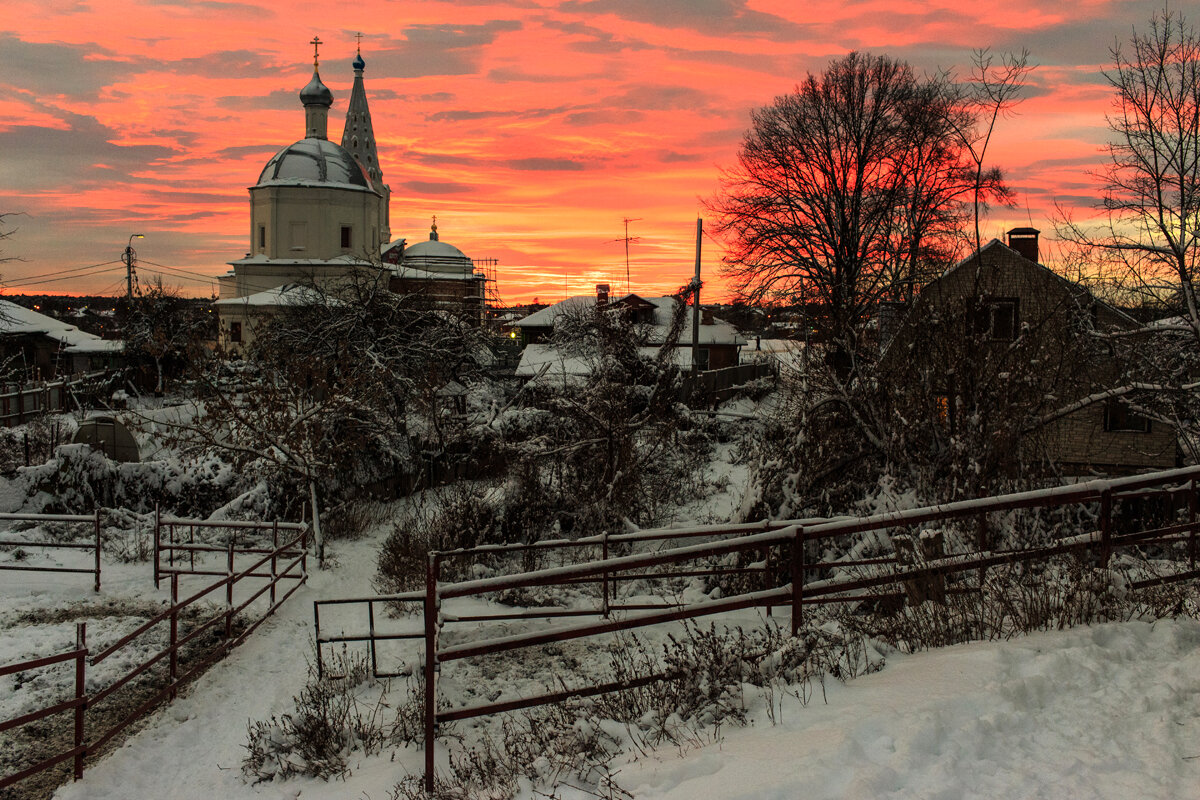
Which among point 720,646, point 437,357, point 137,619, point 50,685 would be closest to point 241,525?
point 137,619

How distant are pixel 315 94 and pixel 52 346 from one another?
2312 cm

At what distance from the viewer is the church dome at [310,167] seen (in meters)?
53.5

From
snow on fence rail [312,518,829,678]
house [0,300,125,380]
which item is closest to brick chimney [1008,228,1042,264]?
snow on fence rail [312,518,829,678]

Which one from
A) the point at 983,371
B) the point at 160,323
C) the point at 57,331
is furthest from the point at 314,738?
the point at 57,331

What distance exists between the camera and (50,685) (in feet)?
31.1

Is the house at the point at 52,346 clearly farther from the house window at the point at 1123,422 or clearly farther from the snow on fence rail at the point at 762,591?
the snow on fence rail at the point at 762,591

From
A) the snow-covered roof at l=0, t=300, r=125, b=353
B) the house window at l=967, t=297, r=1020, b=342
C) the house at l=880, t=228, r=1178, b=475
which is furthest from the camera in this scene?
the snow-covered roof at l=0, t=300, r=125, b=353

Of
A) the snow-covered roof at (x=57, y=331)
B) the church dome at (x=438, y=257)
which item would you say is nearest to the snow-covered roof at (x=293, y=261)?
the snow-covered roof at (x=57, y=331)

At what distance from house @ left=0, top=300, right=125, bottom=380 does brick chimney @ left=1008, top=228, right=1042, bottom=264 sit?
43797 mm

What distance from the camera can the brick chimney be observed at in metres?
27.5

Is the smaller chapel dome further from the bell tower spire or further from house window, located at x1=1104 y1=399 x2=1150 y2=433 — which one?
house window, located at x1=1104 y1=399 x2=1150 y2=433

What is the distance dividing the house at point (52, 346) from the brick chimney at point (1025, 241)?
43797 millimetres

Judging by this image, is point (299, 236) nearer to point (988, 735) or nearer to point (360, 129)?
point (360, 129)

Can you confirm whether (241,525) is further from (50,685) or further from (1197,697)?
(1197,697)
